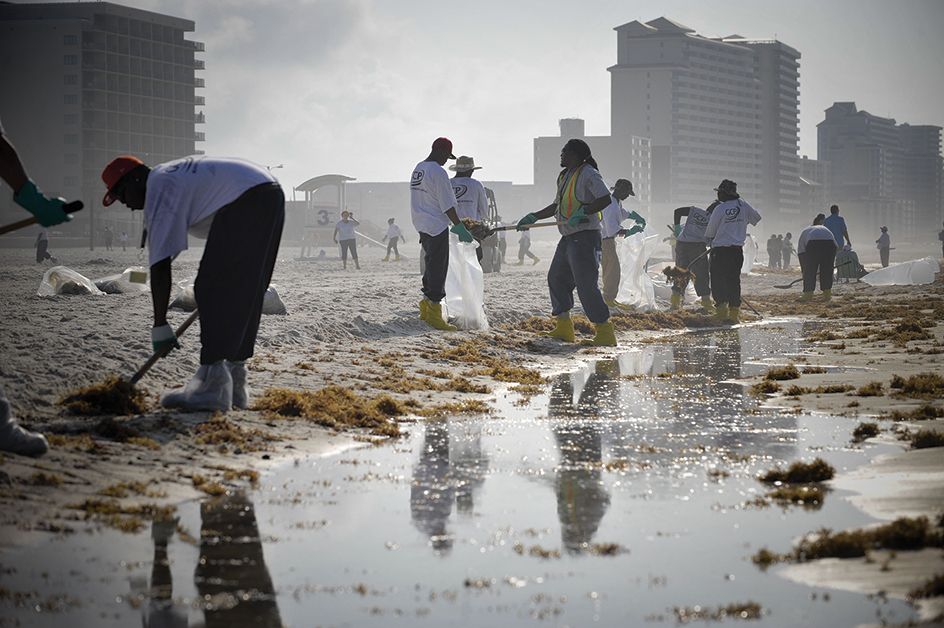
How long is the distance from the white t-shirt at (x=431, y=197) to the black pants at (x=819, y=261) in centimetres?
905

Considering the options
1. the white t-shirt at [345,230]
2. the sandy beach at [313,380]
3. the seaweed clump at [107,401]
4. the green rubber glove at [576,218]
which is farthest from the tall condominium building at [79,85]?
the seaweed clump at [107,401]

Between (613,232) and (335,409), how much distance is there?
7716 mm

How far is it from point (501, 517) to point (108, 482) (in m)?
1.54

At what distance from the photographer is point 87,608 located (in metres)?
2.29

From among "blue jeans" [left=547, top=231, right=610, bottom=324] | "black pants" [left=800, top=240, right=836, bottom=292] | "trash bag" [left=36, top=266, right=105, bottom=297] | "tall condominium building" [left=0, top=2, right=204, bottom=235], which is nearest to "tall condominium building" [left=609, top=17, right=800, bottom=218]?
"tall condominium building" [left=0, top=2, right=204, bottom=235]

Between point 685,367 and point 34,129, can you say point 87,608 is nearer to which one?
point 685,367

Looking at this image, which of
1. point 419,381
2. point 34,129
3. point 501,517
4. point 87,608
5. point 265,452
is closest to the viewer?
point 87,608

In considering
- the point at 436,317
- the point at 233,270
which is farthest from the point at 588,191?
the point at 233,270

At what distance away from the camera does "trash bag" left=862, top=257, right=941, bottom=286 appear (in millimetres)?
20656

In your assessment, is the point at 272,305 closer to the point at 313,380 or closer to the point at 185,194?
the point at 313,380

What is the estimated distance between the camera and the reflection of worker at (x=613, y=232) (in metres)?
12.1

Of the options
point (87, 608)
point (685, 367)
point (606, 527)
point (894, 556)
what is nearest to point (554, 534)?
point (606, 527)

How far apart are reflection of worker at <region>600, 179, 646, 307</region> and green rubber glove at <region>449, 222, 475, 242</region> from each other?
3239 millimetres

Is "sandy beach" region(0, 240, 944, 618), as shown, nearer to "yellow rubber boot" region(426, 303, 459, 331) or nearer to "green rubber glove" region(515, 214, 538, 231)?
"yellow rubber boot" region(426, 303, 459, 331)
